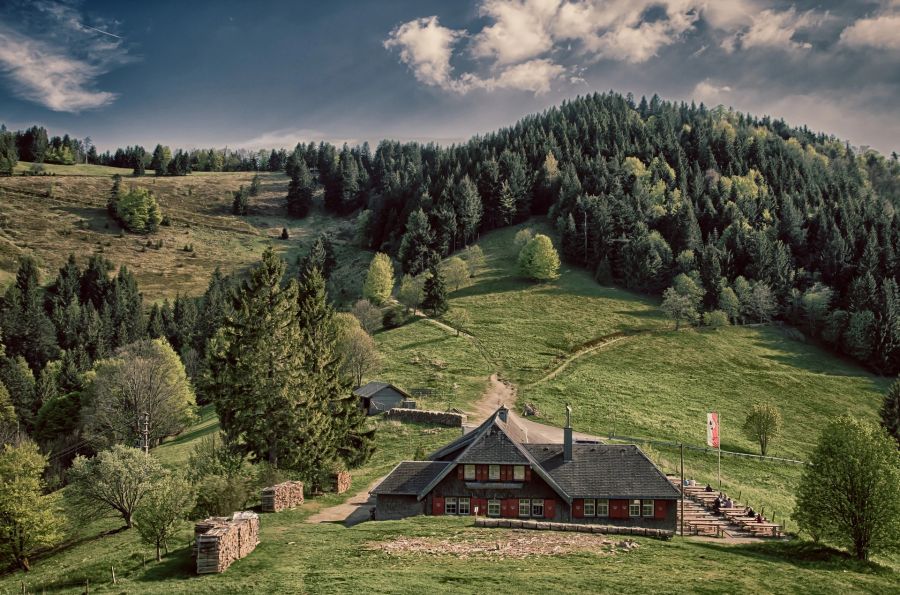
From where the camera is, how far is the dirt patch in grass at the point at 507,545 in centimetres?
Result: 2704

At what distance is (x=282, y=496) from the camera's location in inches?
1394

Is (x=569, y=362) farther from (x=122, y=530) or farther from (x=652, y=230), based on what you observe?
(x=122, y=530)

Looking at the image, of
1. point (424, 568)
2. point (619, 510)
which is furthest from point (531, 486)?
Result: point (424, 568)

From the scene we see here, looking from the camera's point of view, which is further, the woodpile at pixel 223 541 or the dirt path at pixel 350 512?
the dirt path at pixel 350 512

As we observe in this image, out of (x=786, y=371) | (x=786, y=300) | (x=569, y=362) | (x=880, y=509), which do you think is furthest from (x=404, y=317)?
(x=880, y=509)

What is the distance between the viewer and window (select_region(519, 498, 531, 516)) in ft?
131

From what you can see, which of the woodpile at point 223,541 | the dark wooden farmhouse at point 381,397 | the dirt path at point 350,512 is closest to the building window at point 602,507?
the dirt path at point 350,512

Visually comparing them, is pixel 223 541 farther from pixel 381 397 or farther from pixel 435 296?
pixel 435 296

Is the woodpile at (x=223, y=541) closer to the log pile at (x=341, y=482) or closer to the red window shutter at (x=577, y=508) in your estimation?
the log pile at (x=341, y=482)

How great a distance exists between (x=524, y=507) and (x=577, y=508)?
11.0 ft

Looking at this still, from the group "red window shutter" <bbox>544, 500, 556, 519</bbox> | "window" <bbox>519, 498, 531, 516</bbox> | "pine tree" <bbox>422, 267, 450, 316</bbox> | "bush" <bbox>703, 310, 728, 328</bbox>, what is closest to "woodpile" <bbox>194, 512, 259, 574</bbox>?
"window" <bbox>519, 498, 531, 516</bbox>

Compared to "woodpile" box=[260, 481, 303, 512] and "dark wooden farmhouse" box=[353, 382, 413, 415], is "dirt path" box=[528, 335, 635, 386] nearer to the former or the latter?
"dark wooden farmhouse" box=[353, 382, 413, 415]

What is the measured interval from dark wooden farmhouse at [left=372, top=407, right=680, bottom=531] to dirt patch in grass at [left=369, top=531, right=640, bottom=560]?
23.7 ft

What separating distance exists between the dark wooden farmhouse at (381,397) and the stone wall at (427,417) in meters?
1.91
